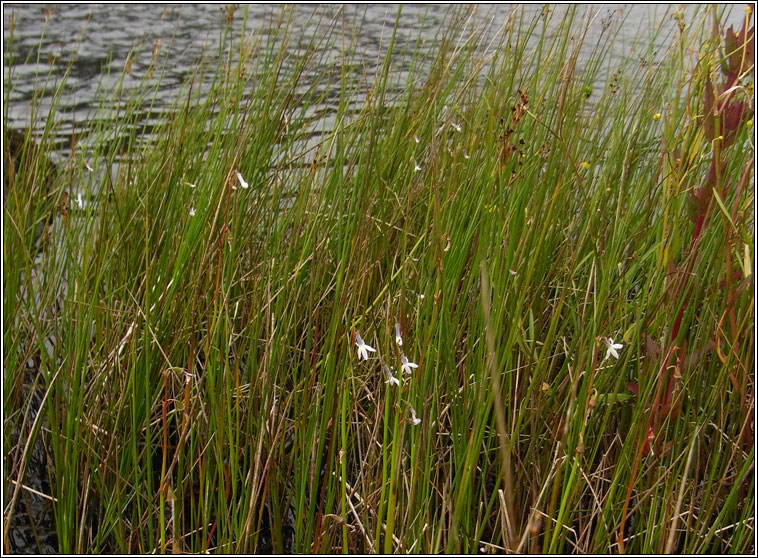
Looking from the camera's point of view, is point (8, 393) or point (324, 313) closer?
point (8, 393)

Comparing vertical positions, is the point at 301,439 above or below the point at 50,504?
above

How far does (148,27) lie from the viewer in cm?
869

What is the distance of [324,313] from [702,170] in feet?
4.64

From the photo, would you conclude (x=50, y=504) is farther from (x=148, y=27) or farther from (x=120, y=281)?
(x=148, y=27)

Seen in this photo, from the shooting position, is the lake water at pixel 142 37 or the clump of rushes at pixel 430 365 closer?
the clump of rushes at pixel 430 365

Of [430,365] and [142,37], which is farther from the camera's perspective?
[142,37]

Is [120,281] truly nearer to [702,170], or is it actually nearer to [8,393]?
[8,393]

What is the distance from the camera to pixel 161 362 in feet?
6.54

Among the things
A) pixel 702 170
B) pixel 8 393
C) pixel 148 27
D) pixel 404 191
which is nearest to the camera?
pixel 8 393

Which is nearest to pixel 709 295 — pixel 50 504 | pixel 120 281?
pixel 120 281

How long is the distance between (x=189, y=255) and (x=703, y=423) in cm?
131

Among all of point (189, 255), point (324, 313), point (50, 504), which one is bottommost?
point (50, 504)

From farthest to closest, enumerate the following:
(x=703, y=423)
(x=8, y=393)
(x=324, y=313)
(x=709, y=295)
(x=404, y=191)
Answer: (x=404, y=191)
(x=324, y=313)
(x=8, y=393)
(x=709, y=295)
(x=703, y=423)

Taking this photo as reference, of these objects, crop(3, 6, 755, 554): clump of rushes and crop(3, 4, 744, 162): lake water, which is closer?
crop(3, 6, 755, 554): clump of rushes
